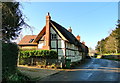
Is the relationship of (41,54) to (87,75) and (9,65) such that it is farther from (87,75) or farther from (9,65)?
(9,65)

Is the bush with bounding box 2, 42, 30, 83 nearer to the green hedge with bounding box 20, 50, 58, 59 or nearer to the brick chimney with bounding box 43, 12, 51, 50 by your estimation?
the green hedge with bounding box 20, 50, 58, 59

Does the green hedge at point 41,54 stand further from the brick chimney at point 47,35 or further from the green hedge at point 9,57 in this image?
the green hedge at point 9,57

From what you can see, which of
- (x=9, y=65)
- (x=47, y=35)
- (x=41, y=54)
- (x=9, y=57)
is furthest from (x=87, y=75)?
(x=47, y=35)

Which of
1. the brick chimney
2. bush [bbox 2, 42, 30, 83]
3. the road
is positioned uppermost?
the brick chimney

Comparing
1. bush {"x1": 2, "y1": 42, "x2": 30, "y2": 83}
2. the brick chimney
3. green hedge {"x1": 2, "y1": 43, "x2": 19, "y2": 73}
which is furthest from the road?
the brick chimney

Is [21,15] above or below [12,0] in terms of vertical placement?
below

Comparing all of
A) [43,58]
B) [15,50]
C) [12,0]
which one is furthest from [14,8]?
[43,58]

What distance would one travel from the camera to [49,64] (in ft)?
64.9

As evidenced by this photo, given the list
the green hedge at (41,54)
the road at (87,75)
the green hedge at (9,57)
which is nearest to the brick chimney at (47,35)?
the green hedge at (41,54)

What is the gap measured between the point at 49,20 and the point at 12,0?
15.1 meters

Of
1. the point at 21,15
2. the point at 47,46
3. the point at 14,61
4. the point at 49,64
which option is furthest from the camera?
the point at 47,46

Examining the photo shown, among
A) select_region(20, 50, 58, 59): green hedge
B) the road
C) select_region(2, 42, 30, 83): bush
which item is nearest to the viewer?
select_region(2, 42, 30, 83): bush

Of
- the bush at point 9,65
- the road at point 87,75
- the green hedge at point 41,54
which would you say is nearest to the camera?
the bush at point 9,65

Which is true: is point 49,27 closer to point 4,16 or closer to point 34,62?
point 34,62
